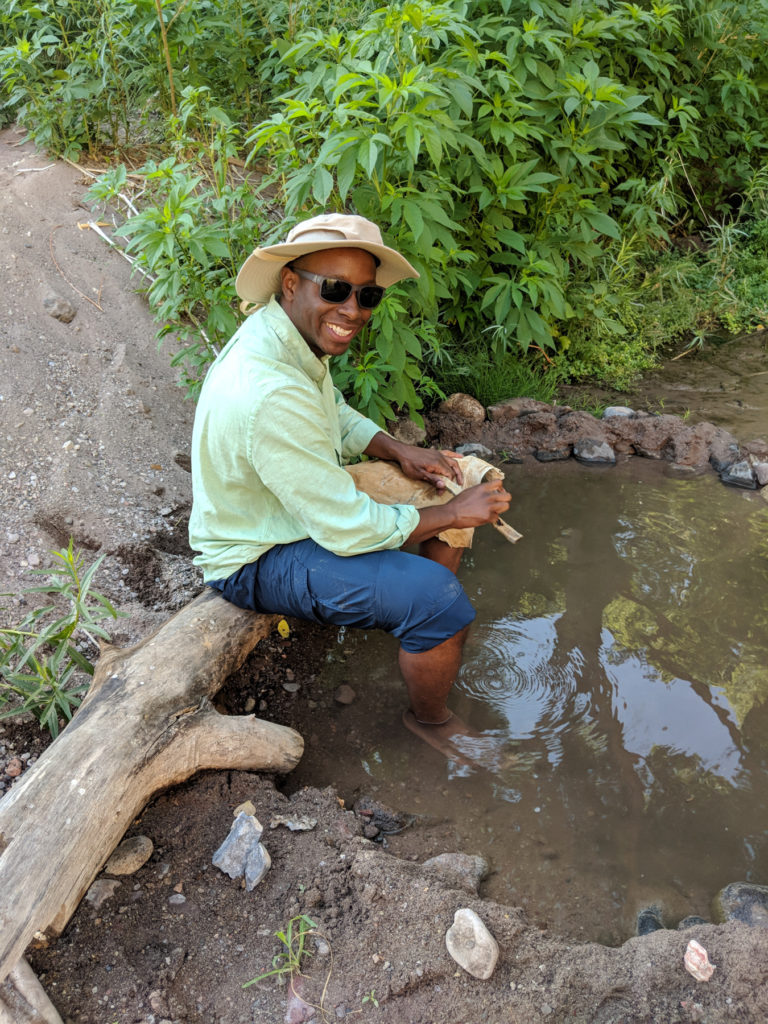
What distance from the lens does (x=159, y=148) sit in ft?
16.0

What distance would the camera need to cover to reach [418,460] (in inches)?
125

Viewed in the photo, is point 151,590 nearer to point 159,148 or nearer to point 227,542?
point 227,542

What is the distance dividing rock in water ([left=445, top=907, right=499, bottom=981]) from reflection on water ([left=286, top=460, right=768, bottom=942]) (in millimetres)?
363

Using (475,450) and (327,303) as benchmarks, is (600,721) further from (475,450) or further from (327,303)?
(475,450)

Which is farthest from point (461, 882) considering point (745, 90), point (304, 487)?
point (745, 90)

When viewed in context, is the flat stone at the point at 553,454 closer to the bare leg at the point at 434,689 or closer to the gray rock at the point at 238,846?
the bare leg at the point at 434,689

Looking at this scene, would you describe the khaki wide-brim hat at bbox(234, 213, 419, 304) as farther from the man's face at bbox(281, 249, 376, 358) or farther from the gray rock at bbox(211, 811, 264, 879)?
the gray rock at bbox(211, 811, 264, 879)

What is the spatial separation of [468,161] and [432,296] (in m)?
0.77

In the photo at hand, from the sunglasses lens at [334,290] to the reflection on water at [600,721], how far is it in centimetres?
145

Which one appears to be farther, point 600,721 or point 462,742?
point 600,721

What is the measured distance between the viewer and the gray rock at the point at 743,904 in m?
2.16

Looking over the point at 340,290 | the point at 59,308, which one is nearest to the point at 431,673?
the point at 340,290

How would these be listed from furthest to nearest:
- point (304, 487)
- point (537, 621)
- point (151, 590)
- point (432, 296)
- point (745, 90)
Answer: point (745, 90), point (432, 296), point (537, 621), point (151, 590), point (304, 487)

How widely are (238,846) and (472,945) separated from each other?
2.24 feet
